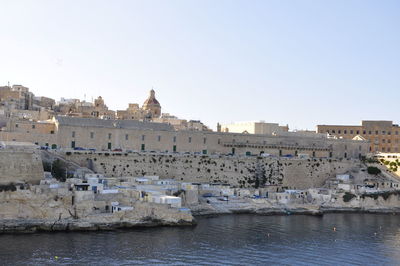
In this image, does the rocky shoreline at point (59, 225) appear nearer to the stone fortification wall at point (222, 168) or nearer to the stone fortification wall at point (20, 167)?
the stone fortification wall at point (20, 167)

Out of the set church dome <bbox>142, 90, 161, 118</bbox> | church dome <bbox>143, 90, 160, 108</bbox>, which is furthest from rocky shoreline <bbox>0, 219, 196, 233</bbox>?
church dome <bbox>143, 90, 160, 108</bbox>

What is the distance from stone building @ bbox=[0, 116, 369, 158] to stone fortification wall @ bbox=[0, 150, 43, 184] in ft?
28.1

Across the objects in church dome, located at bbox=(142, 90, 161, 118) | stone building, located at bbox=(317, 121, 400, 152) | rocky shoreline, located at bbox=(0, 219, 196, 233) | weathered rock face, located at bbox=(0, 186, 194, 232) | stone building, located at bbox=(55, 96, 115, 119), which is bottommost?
rocky shoreline, located at bbox=(0, 219, 196, 233)

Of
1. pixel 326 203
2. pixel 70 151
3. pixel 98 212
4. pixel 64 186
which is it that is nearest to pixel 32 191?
pixel 64 186

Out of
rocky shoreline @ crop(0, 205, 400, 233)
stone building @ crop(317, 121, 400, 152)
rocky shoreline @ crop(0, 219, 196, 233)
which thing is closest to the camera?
rocky shoreline @ crop(0, 219, 196, 233)

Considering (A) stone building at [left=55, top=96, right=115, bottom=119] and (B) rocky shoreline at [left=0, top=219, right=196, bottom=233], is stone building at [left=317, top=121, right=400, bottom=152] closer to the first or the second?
(A) stone building at [left=55, top=96, right=115, bottom=119]

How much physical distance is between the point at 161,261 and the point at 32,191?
1296 cm

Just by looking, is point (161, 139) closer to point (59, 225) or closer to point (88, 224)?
point (88, 224)

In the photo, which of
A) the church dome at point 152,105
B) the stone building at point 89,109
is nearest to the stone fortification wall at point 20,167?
the stone building at point 89,109

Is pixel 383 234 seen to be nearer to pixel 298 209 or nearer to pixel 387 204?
pixel 298 209

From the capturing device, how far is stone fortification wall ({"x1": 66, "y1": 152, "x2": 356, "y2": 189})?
160 feet

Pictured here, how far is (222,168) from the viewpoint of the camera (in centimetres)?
5453

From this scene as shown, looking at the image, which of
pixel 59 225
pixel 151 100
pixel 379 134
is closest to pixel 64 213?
pixel 59 225

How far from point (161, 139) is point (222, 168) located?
7.55 m
